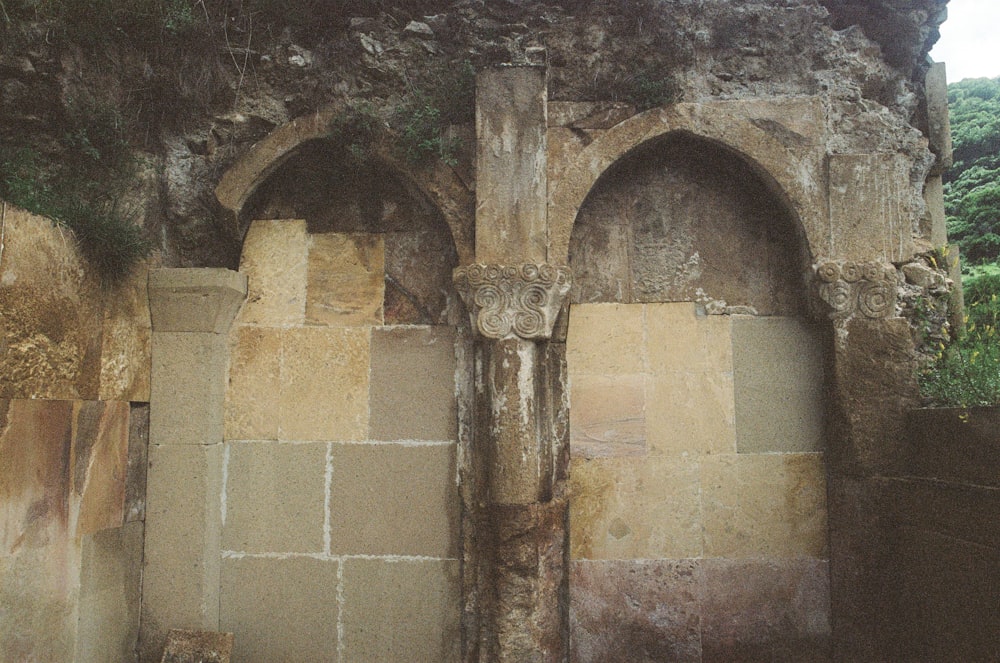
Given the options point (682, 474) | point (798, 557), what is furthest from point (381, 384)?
point (798, 557)

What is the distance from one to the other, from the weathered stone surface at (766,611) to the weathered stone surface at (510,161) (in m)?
2.18

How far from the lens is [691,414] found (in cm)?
392

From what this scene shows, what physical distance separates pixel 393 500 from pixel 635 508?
4.67 feet

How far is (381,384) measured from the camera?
3951mm

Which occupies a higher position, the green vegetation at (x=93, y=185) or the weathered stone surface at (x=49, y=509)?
the green vegetation at (x=93, y=185)

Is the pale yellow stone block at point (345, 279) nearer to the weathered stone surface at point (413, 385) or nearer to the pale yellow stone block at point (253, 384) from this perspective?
the weathered stone surface at point (413, 385)

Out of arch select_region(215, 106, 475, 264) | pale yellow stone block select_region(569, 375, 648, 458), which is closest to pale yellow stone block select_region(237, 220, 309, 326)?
arch select_region(215, 106, 475, 264)

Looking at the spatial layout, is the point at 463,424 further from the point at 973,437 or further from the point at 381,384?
the point at 973,437

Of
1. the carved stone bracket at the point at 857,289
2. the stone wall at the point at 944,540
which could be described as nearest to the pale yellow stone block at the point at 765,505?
the stone wall at the point at 944,540

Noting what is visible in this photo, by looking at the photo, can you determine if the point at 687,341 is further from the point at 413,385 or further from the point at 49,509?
the point at 49,509

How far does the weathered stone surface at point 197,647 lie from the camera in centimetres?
354

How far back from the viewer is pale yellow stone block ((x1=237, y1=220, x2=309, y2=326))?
4043mm

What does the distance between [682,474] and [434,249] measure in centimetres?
200

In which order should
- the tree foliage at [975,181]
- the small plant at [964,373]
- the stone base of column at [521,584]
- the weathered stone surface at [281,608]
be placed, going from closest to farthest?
the small plant at [964,373], the stone base of column at [521,584], the weathered stone surface at [281,608], the tree foliage at [975,181]
